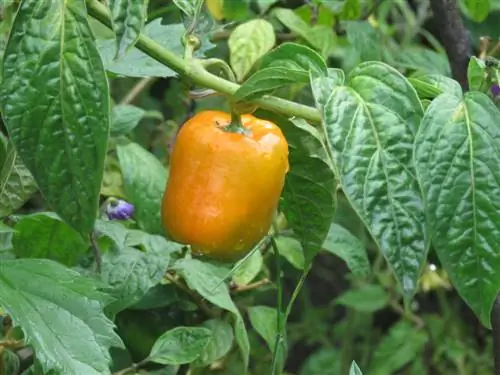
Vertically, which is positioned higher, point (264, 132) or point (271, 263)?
point (264, 132)

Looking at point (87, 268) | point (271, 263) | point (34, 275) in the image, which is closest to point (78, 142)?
point (34, 275)

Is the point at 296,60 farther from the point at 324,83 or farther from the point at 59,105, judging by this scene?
the point at 59,105

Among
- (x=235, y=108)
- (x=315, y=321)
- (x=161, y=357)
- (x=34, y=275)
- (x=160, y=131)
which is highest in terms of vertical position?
(x=235, y=108)

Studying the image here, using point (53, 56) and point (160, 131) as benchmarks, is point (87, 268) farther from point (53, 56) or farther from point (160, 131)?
point (160, 131)

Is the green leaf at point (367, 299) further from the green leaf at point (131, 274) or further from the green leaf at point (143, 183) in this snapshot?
the green leaf at point (131, 274)

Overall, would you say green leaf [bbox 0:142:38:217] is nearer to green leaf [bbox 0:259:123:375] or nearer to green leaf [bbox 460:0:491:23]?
green leaf [bbox 0:259:123:375]

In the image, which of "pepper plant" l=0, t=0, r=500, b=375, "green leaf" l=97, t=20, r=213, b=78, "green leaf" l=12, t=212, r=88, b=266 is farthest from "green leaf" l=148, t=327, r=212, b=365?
"green leaf" l=97, t=20, r=213, b=78

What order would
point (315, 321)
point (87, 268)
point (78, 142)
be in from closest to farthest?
1. point (78, 142)
2. point (87, 268)
3. point (315, 321)
